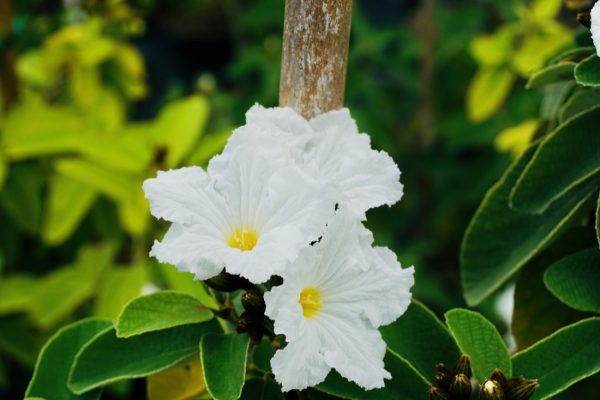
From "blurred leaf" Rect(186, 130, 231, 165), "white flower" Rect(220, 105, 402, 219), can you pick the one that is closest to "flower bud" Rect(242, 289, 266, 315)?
"white flower" Rect(220, 105, 402, 219)

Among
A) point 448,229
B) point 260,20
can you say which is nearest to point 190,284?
point 448,229

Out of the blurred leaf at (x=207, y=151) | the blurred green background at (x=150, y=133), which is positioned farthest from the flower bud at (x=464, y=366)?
the blurred leaf at (x=207, y=151)

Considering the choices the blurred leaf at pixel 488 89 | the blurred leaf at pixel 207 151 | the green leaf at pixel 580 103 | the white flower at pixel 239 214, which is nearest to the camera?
the white flower at pixel 239 214

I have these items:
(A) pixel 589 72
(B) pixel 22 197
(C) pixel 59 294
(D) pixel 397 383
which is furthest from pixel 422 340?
(B) pixel 22 197

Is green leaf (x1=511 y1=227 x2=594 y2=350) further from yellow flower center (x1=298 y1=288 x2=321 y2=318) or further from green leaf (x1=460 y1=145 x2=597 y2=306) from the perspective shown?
yellow flower center (x1=298 y1=288 x2=321 y2=318)

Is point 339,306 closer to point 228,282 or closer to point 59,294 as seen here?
point 228,282

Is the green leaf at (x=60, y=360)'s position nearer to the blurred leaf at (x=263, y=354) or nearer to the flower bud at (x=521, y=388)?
the blurred leaf at (x=263, y=354)

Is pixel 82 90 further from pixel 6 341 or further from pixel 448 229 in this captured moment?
pixel 448 229
